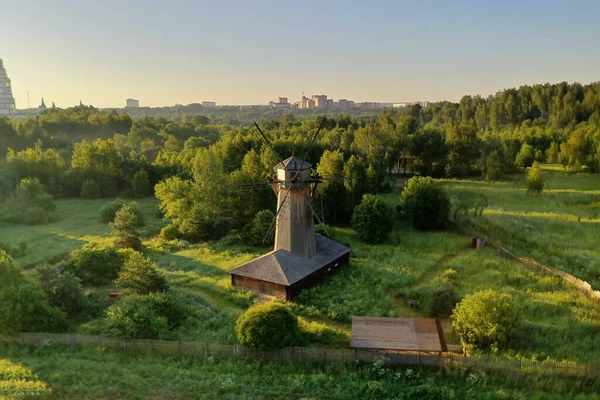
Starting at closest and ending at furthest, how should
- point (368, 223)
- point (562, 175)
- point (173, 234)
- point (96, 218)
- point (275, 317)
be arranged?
point (275, 317) < point (368, 223) < point (173, 234) < point (96, 218) < point (562, 175)

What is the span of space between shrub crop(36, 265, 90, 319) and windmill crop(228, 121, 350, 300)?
7.49 meters

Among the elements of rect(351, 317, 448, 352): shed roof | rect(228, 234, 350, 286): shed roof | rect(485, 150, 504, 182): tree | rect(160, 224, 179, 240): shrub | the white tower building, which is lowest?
rect(351, 317, 448, 352): shed roof

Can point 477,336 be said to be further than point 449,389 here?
Yes

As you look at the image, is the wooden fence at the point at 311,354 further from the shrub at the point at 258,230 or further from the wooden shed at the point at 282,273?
the shrub at the point at 258,230

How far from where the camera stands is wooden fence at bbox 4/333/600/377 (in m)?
15.2

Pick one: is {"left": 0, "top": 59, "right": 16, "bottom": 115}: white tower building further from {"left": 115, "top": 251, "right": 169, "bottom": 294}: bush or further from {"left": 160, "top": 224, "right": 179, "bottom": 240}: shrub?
{"left": 115, "top": 251, "right": 169, "bottom": 294}: bush

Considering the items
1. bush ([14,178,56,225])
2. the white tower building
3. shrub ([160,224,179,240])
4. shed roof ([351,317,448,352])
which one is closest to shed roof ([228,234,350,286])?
shed roof ([351,317,448,352])

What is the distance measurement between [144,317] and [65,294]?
5062 mm

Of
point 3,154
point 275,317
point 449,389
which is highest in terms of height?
point 3,154

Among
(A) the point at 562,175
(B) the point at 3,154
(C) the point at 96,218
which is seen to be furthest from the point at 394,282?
(B) the point at 3,154

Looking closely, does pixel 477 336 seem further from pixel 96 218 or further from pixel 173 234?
pixel 96 218

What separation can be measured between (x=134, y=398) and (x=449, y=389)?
1042cm

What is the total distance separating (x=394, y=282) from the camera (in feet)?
79.9

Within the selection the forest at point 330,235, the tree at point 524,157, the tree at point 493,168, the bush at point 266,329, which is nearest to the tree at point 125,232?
Answer: the forest at point 330,235
